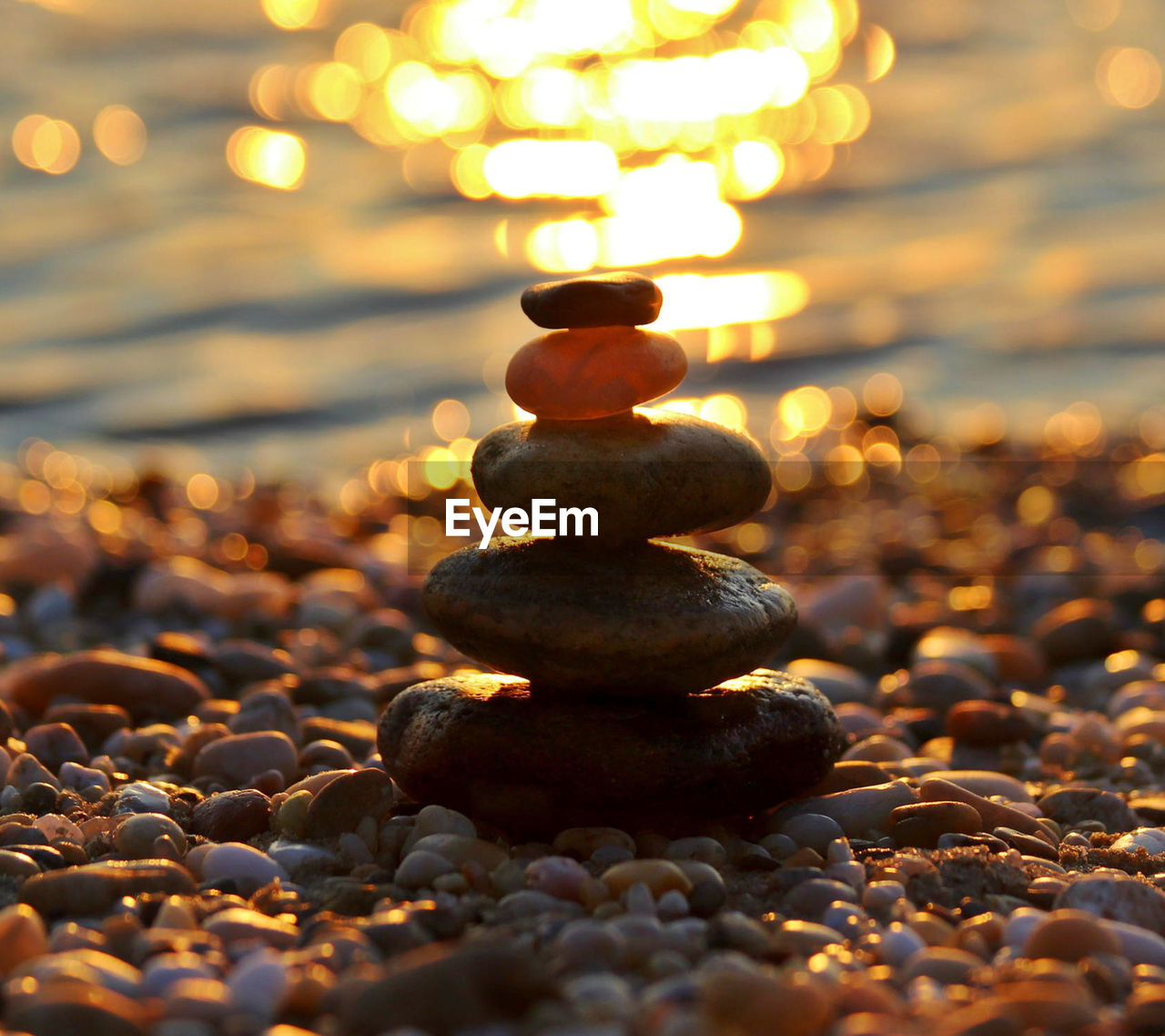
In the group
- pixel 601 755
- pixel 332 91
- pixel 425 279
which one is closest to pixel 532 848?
pixel 601 755


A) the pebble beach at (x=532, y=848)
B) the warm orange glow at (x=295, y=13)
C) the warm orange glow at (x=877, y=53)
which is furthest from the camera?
the warm orange glow at (x=295, y=13)

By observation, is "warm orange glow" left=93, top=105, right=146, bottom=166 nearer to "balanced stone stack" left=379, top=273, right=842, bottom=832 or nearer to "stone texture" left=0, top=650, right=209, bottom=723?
"stone texture" left=0, top=650, right=209, bottom=723

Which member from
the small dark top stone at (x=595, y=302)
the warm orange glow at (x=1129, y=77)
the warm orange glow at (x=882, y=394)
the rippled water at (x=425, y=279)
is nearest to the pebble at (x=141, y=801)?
the small dark top stone at (x=595, y=302)

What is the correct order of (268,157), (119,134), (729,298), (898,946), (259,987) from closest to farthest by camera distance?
1. (259,987)
2. (898,946)
3. (729,298)
4. (268,157)
5. (119,134)

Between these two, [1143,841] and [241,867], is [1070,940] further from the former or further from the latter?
[241,867]

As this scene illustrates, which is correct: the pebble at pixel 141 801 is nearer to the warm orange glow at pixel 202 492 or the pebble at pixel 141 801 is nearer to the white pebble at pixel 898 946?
the white pebble at pixel 898 946

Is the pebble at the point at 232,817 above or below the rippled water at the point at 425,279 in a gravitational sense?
below

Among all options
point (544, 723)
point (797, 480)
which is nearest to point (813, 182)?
point (797, 480)
